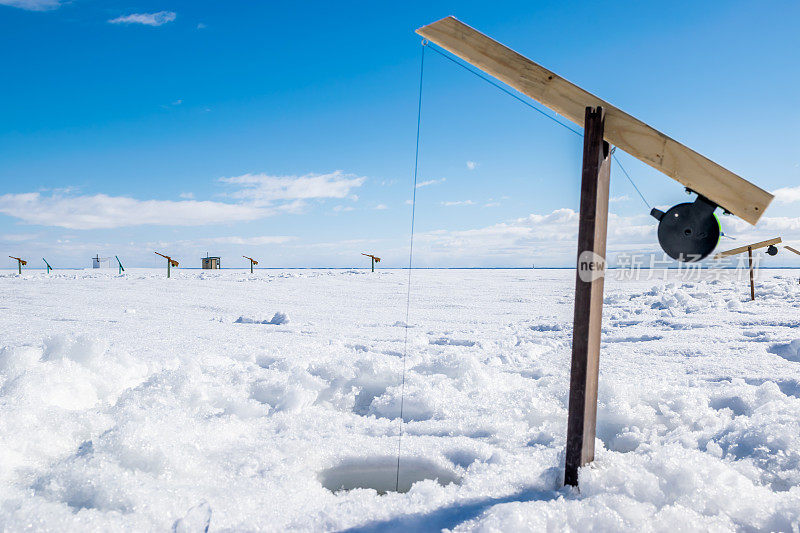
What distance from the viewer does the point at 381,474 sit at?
115 inches

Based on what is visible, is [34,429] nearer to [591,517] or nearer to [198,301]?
[591,517]

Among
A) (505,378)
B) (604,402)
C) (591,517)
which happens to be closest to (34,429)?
(591,517)

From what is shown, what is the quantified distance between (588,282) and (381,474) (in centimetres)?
176

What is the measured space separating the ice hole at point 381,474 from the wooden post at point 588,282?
82 cm

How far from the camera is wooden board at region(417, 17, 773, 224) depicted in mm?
2141

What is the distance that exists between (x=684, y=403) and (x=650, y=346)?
2.83 m

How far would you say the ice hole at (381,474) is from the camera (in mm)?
2770

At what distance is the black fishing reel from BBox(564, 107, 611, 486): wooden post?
11.1 inches

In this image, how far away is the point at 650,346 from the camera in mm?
6395

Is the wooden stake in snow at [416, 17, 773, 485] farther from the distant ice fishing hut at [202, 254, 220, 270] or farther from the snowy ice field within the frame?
the distant ice fishing hut at [202, 254, 220, 270]

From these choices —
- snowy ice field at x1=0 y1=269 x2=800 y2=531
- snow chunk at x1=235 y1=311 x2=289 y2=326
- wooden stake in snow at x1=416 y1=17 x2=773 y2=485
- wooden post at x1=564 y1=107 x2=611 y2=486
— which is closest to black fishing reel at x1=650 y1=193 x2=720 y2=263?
wooden stake in snow at x1=416 y1=17 x2=773 y2=485

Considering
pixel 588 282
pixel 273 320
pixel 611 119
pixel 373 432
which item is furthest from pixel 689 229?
pixel 273 320

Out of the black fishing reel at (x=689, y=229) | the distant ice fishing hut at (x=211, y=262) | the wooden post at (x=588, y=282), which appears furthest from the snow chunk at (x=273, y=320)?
the distant ice fishing hut at (x=211, y=262)

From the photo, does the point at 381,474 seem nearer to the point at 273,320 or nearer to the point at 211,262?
the point at 273,320
